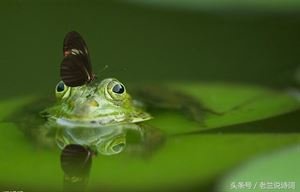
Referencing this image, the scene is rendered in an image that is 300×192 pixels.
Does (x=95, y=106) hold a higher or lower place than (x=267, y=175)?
higher

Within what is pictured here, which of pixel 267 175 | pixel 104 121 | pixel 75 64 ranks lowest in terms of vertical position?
pixel 267 175

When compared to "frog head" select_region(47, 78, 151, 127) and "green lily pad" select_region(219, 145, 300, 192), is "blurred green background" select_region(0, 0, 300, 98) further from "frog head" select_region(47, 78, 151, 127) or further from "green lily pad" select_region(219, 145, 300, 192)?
"green lily pad" select_region(219, 145, 300, 192)

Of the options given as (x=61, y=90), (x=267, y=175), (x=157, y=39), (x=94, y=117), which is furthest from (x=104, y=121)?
(x=267, y=175)

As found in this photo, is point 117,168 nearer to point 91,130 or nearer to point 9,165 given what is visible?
point 91,130

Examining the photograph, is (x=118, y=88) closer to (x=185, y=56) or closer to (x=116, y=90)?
(x=116, y=90)

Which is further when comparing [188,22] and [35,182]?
[188,22]

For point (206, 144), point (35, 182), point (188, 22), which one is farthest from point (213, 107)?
point (35, 182)

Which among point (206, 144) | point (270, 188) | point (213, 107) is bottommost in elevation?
point (270, 188)

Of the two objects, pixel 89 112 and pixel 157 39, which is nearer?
pixel 89 112
